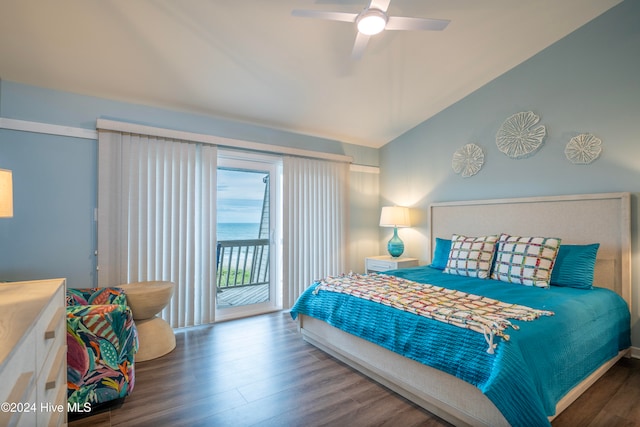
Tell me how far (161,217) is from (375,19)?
263cm

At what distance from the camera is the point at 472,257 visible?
3148 millimetres

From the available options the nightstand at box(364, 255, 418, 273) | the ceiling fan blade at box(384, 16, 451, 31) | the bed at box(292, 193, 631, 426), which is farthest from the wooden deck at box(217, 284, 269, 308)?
the ceiling fan blade at box(384, 16, 451, 31)

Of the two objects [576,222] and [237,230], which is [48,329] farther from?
[576,222]

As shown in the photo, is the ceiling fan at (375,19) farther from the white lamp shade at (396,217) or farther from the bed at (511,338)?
the white lamp shade at (396,217)

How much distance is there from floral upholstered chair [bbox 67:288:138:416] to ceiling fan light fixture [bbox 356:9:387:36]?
2.43 meters

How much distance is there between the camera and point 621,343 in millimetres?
2533

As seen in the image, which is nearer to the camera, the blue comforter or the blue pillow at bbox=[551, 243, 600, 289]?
the blue comforter

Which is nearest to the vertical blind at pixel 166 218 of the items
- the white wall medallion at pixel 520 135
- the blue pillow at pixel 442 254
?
the blue pillow at pixel 442 254

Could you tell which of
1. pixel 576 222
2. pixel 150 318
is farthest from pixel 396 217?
pixel 150 318

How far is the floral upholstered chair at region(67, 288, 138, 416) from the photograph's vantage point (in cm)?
185

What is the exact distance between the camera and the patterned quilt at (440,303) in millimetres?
1759

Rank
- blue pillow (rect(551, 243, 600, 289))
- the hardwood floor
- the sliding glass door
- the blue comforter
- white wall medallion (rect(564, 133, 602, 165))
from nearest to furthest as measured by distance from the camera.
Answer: the blue comforter → the hardwood floor → blue pillow (rect(551, 243, 600, 289)) → white wall medallion (rect(564, 133, 602, 165)) → the sliding glass door

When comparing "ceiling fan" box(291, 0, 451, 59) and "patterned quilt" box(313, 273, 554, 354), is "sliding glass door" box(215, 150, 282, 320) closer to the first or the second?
"patterned quilt" box(313, 273, 554, 354)

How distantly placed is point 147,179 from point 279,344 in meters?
2.07
